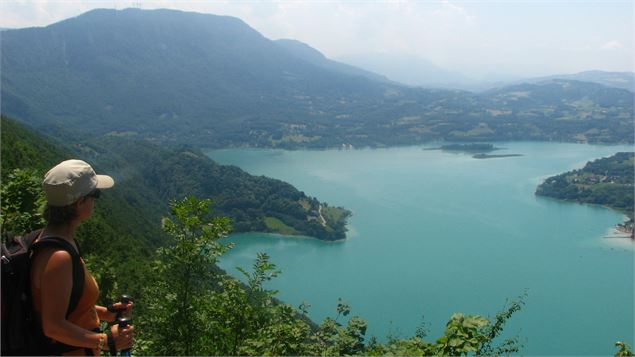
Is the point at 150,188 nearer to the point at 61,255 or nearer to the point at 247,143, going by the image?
the point at 247,143

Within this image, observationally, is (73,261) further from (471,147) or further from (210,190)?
(471,147)

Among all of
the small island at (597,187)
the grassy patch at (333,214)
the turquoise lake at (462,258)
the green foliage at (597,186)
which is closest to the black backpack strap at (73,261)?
the turquoise lake at (462,258)

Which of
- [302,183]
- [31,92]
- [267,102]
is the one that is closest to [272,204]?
[302,183]

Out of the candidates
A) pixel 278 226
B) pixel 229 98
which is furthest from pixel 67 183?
pixel 229 98

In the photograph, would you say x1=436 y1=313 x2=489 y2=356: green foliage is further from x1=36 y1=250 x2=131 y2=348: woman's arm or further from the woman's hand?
x1=36 y1=250 x2=131 y2=348: woman's arm

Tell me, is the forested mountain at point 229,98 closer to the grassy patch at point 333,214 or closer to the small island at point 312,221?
the small island at point 312,221

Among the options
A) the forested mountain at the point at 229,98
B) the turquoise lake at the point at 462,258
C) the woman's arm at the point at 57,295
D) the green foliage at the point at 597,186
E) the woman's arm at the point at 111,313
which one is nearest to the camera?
the woman's arm at the point at 57,295

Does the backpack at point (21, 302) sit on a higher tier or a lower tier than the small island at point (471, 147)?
higher
